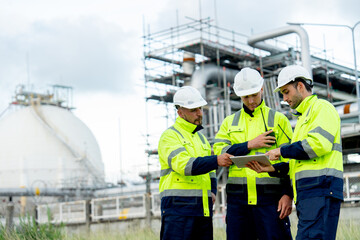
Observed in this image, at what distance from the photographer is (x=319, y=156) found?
4.35 meters

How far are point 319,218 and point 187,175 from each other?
1349 millimetres

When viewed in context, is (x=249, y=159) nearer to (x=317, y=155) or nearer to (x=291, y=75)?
(x=317, y=155)

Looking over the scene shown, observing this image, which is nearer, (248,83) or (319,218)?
(319,218)

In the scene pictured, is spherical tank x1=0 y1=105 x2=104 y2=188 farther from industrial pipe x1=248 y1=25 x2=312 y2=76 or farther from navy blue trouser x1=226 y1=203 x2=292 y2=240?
navy blue trouser x1=226 y1=203 x2=292 y2=240

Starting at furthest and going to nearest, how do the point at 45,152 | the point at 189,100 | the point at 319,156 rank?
the point at 45,152 → the point at 189,100 → the point at 319,156

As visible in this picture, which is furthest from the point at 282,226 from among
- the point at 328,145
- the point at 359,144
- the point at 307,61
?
the point at 359,144

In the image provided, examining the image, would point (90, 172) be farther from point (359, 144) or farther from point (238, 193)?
point (238, 193)

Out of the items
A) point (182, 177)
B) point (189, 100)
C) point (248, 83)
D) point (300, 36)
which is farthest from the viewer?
point (300, 36)

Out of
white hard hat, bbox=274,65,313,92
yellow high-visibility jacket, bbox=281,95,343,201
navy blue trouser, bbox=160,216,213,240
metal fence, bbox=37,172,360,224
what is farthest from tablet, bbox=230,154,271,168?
metal fence, bbox=37,172,360,224

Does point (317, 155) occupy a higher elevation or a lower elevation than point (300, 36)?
lower

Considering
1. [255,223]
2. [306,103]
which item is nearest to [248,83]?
[306,103]

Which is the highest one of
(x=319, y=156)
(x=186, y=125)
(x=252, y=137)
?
(x=186, y=125)

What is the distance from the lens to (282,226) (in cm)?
479

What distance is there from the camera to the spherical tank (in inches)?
1672
